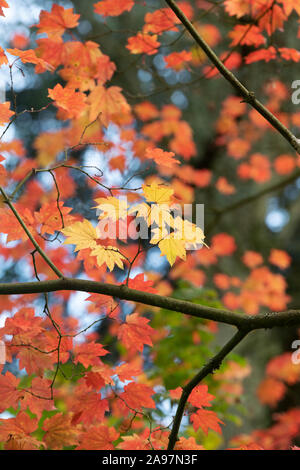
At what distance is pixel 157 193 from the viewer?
1.27 m

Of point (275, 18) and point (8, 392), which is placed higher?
point (275, 18)

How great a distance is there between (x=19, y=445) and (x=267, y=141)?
459 cm

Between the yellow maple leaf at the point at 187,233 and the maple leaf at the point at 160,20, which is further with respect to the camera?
the maple leaf at the point at 160,20

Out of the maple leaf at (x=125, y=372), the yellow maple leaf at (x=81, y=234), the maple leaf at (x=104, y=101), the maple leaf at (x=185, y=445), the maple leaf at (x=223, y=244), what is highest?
the maple leaf at (x=223, y=244)

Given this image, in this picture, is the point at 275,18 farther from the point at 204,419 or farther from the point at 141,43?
the point at 204,419

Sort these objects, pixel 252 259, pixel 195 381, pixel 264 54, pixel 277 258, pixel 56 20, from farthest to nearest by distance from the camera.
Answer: pixel 277 258 → pixel 252 259 → pixel 264 54 → pixel 56 20 → pixel 195 381

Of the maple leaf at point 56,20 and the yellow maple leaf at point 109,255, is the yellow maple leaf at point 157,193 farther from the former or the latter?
the maple leaf at point 56,20

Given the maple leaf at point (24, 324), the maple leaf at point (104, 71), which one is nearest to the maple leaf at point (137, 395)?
the maple leaf at point (24, 324)

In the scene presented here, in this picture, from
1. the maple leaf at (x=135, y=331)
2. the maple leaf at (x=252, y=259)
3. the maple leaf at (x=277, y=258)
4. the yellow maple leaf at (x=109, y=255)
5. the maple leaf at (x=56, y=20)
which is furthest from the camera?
the maple leaf at (x=277, y=258)

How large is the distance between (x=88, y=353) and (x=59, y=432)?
317 millimetres

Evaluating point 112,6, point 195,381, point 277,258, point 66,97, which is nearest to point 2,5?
point 66,97

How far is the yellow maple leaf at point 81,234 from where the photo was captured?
1.26 m

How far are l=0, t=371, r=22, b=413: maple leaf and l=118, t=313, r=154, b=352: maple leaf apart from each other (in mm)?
363
